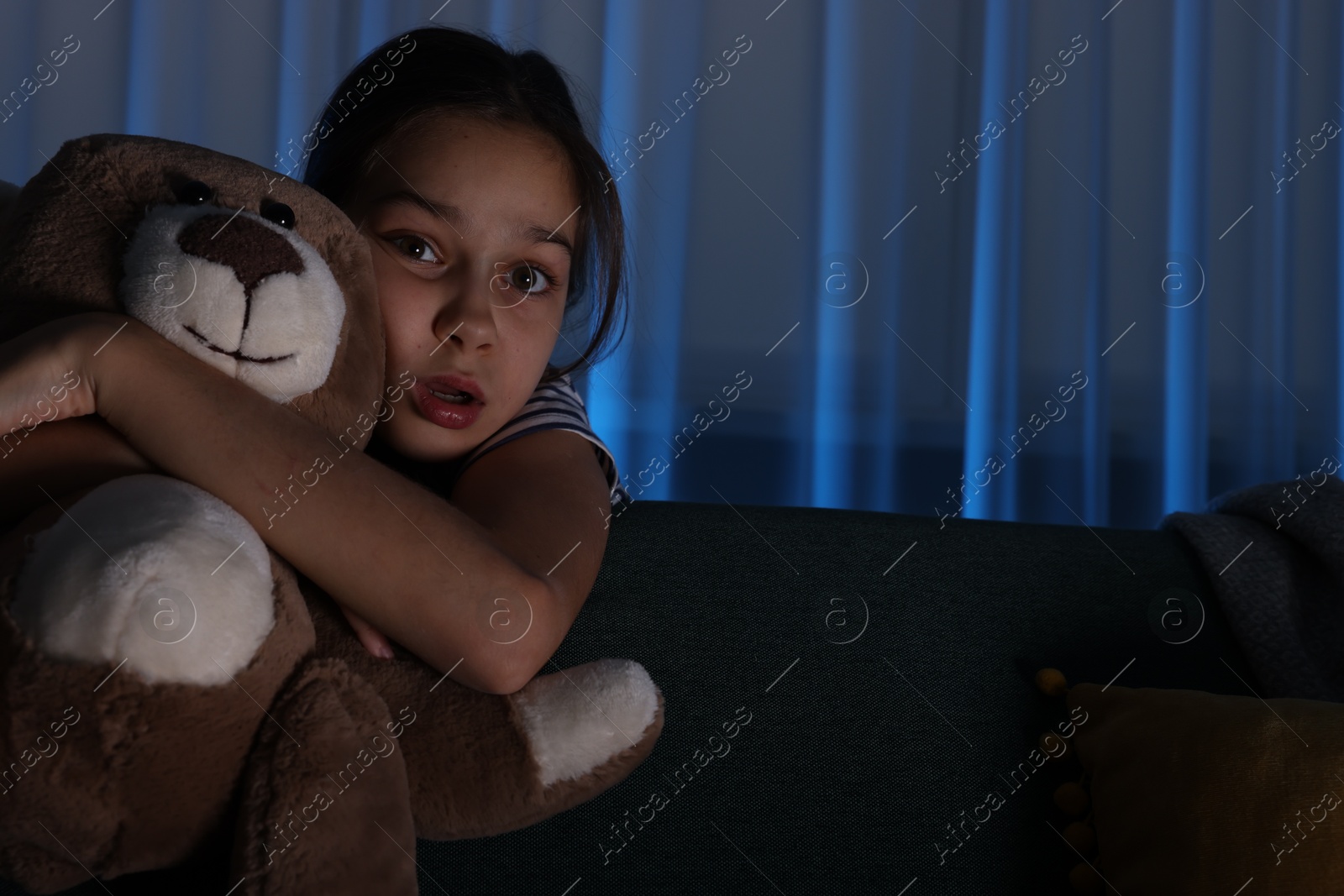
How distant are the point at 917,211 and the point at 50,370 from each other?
1726 millimetres

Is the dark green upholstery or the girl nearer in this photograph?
the girl

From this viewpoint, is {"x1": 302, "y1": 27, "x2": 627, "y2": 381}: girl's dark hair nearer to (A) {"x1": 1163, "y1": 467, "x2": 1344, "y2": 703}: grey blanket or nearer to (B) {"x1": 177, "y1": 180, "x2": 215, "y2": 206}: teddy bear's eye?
(B) {"x1": 177, "y1": 180, "x2": 215, "y2": 206}: teddy bear's eye

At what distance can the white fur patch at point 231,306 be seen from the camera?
0.54 metres

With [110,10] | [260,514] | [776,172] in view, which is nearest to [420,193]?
[260,514]

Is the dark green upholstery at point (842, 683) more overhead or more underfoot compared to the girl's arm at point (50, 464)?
more underfoot

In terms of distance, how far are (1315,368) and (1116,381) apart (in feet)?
1.34

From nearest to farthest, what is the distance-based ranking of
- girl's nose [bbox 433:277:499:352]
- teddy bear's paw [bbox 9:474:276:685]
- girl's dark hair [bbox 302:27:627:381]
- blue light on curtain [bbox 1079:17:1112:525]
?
teddy bear's paw [bbox 9:474:276:685] → girl's nose [bbox 433:277:499:352] → girl's dark hair [bbox 302:27:627:381] → blue light on curtain [bbox 1079:17:1112:525]

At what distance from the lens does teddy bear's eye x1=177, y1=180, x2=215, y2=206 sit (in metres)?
0.57

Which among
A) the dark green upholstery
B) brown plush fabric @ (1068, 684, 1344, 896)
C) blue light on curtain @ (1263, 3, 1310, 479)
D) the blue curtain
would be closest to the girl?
the dark green upholstery

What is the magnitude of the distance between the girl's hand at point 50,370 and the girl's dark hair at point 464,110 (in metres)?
0.42

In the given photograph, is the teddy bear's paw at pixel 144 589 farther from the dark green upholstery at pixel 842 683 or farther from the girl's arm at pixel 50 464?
the dark green upholstery at pixel 842 683

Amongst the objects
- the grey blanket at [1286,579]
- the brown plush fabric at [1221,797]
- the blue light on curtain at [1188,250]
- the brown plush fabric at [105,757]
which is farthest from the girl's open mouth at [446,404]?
the blue light on curtain at [1188,250]

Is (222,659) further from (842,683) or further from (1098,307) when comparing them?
(1098,307)

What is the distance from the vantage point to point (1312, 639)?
34.7 inches
